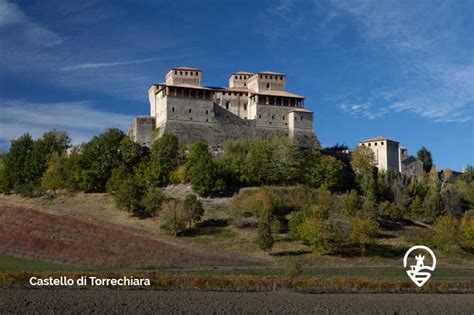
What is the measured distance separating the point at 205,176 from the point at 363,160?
2382cm

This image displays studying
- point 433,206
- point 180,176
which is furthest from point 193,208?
→ point 433,206

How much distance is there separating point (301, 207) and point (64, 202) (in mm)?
25004

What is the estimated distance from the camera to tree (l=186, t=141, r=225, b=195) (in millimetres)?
69750

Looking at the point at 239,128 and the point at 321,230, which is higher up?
the point at 239,128

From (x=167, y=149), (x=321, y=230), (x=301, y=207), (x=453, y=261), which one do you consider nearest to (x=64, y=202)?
(x=167, y=149)

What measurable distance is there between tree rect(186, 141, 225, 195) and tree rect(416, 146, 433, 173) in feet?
141

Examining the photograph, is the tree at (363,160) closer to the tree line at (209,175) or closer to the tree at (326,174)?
the tree line at (209,175)

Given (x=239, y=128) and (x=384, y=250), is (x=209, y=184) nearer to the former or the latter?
(x=239, y=128)

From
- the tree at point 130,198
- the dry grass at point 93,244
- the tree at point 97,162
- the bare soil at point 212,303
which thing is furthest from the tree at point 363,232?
the tree at point 97,162

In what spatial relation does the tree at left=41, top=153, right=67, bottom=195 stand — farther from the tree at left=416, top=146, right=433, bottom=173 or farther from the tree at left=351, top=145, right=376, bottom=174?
the tree at left=416, top=146, right=433, bottom=173

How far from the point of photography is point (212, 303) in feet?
87.7

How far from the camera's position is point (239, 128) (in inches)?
3255

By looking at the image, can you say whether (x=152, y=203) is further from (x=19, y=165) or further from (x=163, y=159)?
(x=19, y=165)

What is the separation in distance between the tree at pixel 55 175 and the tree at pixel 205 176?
49.5 feet
